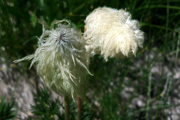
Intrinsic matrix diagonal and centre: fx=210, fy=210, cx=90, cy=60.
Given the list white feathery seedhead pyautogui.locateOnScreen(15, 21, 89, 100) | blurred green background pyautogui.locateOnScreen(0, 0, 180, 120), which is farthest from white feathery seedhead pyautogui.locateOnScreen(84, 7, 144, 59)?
blurred green background pyautogui.locateOnScreen(0, 0, 180, 120)

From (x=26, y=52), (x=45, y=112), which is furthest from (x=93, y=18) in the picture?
(x=26, y=52)

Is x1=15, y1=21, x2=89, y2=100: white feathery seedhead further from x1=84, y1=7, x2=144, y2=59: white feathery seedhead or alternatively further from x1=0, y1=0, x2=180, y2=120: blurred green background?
x1=0, y1=0, x2=180, y2=120: blurred green background

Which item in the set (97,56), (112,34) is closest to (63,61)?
(112,34)

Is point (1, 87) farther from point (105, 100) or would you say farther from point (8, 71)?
point (105, 100)

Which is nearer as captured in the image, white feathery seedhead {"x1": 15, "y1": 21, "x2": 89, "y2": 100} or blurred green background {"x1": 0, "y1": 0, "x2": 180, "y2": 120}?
white feathery seedhead {"x1": 15, "y1": 21, "x2": 89, "y2": 100}

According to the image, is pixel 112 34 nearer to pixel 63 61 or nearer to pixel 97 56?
pixel 63 61
